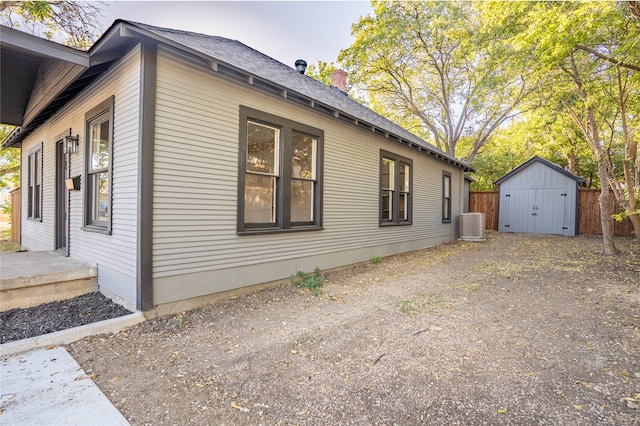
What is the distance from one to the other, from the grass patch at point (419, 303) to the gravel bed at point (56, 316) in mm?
3401

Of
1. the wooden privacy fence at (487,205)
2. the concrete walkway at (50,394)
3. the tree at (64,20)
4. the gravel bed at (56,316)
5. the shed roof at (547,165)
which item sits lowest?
the concrete walkway at (50,394)

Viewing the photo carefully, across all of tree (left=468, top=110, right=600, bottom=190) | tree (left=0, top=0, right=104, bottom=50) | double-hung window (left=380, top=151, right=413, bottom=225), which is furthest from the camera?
tree (left=468, top=110, right=600, bottom=190)

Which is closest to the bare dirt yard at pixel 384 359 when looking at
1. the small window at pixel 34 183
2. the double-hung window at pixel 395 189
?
the double-hung window at pixel 395 189

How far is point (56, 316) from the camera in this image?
11.7 ft

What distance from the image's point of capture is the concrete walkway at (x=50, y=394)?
76.6 inches

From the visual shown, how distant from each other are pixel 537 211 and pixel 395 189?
980 centimetres

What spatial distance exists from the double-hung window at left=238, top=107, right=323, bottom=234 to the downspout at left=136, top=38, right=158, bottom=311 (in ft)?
4.03

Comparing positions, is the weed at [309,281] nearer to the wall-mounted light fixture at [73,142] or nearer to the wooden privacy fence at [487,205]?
the wall-mounted light fixture at [73,142]

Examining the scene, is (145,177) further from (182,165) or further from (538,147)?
(538,147)

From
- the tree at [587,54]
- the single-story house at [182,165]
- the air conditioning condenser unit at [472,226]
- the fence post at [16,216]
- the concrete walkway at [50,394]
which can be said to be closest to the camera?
the concrete walkway at [50,394]

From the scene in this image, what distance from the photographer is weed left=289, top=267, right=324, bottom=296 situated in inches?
196

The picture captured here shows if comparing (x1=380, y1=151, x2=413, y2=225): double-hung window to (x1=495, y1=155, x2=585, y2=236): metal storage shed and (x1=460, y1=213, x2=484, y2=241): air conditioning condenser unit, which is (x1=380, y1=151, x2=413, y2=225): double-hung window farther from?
(x1=495, y1=155, x2=585, y2=236): metal storage shed

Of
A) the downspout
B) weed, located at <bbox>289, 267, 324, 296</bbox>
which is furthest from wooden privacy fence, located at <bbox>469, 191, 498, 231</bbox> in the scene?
the downspout

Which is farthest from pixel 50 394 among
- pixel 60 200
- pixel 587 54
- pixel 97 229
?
pixel 587 54
